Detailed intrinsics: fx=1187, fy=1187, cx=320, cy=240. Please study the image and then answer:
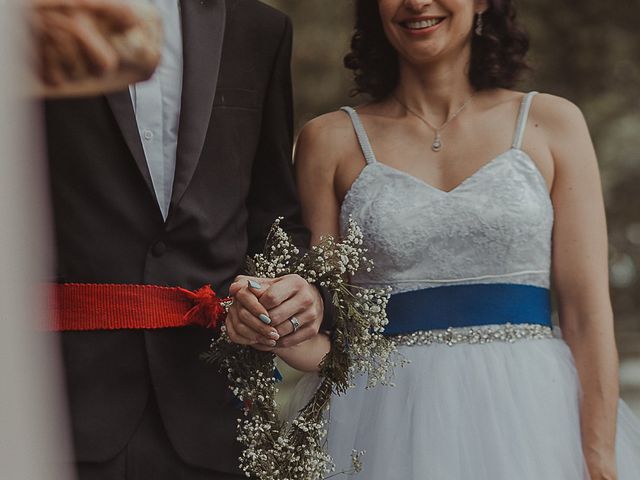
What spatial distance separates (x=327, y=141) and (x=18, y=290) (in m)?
2.13

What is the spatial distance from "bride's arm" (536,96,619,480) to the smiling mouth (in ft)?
1.26

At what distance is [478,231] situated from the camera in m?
2.90

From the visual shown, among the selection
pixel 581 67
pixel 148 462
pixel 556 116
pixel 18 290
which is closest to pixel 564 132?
pixel 556 116

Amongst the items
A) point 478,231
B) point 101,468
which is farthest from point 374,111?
point 101,468

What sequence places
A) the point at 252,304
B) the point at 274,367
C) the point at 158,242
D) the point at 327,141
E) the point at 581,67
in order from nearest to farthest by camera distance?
the point at 252,304 → the point at 158,242 → the point at 274,367 → the point at 327,141 → the point at 581,67

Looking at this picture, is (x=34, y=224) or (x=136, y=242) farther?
(x=136, y=242)

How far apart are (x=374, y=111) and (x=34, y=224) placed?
2.23 metres

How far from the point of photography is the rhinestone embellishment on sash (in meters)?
2.91

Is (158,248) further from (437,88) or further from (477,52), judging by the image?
(477,52)

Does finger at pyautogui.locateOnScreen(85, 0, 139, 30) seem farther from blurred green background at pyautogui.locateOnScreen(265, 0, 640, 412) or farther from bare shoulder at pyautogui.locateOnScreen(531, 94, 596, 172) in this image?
blurred green background at pyautogui.locateOnScreen(265, 0, 640, 412)

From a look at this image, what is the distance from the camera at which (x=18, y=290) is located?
3.20ft

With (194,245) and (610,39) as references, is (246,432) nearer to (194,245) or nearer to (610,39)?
(194,245)

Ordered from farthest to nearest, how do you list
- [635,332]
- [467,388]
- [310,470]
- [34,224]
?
[635,332] < [467,388] < [310,470] < [34,224]

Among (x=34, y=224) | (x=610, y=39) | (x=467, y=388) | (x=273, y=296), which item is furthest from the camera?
(x=610, y=39)
